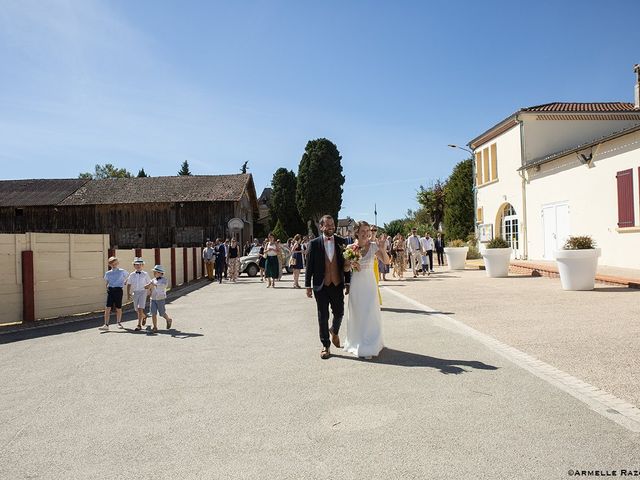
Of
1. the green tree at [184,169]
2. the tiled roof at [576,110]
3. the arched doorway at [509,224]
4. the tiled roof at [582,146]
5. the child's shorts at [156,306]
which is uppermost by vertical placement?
the green tree at [184,169]

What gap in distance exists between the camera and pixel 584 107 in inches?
963

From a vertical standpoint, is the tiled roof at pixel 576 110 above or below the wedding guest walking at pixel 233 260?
above

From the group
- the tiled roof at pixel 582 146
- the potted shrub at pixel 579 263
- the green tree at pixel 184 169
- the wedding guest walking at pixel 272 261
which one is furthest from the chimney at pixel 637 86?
the green tree at pixel 184 169

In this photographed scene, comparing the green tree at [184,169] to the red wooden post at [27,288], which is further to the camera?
the green tree at [184,169]

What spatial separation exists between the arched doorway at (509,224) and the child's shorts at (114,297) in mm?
19037

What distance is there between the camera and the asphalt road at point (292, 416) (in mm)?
3475

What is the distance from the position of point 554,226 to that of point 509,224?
4927mm

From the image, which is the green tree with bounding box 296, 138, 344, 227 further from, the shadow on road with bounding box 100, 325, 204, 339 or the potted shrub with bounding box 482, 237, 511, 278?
the shadow on road with bounding box 100, 325, 204, 339

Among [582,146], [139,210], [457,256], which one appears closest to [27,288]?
[457,256]

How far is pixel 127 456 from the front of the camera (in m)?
3.73

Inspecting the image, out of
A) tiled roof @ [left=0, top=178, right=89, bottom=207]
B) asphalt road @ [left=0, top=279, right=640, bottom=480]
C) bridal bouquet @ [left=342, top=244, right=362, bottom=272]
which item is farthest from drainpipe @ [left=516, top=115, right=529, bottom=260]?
tiled roof @ [left=0, top=178, right=89, bottom=207]

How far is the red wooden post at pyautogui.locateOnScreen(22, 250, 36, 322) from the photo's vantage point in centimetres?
1159

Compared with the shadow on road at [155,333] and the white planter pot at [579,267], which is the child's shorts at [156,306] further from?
the white planter pot at [579,267]

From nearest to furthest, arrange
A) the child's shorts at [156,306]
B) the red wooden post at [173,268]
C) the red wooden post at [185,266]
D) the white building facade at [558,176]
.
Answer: the child's shorts at [156,306] < the white building facade at [558,176] < the red wooden post at [173,268] < the red wooden post at [185,266]
